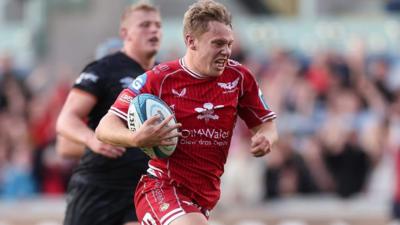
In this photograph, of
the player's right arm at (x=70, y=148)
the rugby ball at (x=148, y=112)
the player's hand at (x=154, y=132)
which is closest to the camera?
the player's hand at (x=154, y=132)

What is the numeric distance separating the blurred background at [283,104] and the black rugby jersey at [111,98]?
6.12 m

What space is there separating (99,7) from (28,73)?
155cm

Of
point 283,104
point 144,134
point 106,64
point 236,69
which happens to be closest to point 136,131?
point 144,134

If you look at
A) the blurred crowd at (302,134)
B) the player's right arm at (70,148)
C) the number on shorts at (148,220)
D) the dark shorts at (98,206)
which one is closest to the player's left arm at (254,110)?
the number on shorts at (148,220)

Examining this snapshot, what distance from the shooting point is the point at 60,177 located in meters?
16.3

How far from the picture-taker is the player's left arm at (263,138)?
21.7 feet

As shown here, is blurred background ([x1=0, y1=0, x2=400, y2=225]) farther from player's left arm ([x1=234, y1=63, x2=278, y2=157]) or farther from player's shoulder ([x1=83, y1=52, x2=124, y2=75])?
player's left arm ([x1=234, y1=63, x2=278, y2=157])

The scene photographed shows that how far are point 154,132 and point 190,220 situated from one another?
0.62m

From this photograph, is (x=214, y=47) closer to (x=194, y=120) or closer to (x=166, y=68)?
(x=166, y=68)

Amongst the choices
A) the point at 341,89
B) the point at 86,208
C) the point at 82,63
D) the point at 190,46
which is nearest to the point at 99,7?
the point at 82,63

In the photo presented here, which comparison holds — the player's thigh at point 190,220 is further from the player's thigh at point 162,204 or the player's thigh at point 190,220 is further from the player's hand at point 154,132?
the player's hand at point 154,132

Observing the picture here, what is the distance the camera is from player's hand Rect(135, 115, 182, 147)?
6195mm

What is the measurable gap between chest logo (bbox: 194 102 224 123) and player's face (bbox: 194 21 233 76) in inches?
8.2

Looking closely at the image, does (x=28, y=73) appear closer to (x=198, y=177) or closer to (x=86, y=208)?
(x=86, y=208)
